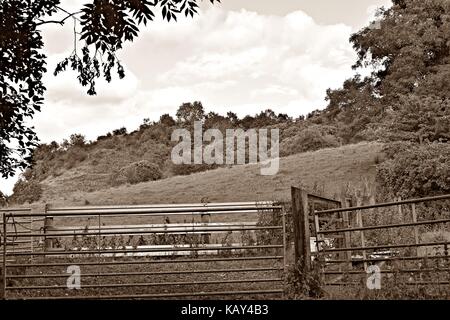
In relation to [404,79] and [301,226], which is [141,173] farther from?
[301,226]

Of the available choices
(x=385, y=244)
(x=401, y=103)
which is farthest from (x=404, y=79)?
(x=385, y=244)

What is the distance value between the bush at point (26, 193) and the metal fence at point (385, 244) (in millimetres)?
38108

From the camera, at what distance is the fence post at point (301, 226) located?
972 centimetres

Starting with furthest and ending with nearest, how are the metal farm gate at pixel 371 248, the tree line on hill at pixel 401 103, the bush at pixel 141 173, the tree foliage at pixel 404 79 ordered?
the bush at pixel 141 173
the tree foliage at pixel 404 79
the tree line on hill at pixel 401 103
the metal farm gate at pixel 371 248

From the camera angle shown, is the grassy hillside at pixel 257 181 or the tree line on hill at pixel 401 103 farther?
the grassy hillside at pixel 257 181

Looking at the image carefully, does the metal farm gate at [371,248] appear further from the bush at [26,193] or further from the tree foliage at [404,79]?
the bush at [26,193]

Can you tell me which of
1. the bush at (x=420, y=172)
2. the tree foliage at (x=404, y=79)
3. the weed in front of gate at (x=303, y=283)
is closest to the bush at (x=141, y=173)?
the tree foliage at (x=404, y=79)

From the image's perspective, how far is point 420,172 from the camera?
26.5 meters

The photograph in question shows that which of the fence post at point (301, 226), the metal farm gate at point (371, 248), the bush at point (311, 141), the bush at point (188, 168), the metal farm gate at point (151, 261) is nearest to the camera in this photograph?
the metal farm gate at point (371, 248)

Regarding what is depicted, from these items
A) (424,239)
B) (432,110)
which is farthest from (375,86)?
(424,239)

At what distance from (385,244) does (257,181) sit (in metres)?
26.5
